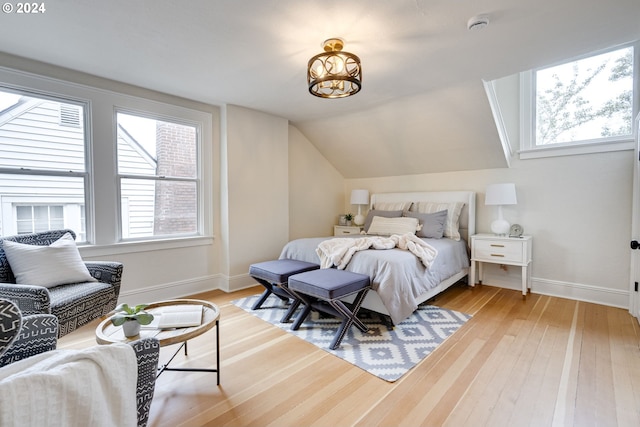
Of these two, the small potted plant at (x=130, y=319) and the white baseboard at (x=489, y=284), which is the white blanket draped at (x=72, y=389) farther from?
the white baseboard at (x=489, y=284)

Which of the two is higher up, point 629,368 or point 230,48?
point 230,48

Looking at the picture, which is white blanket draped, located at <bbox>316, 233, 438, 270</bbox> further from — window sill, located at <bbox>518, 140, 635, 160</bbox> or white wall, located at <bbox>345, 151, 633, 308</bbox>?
window sill, located at <bbox>518, 140, 635, 160</bbox>

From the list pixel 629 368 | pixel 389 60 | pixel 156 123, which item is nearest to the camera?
pixel 629 368

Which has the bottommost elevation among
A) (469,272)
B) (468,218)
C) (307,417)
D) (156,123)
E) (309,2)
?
(307,417)

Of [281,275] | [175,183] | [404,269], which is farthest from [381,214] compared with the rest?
[175,183]

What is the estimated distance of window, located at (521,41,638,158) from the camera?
2996 mm

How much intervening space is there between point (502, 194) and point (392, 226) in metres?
1.32

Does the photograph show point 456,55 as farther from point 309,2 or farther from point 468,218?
point 468,218

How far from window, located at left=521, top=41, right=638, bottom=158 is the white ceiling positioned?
1.87 ft

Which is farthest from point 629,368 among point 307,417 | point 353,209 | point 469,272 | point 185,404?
point 353,209

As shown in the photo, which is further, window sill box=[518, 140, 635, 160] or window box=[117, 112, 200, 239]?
window box=[117, 112, 200, 239]

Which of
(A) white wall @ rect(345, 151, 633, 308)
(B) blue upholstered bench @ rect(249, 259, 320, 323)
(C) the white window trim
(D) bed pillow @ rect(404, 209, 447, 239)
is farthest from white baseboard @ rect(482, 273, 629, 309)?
(C) the white window trim

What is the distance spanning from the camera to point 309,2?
70.9 inches

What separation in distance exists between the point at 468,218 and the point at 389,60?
2.39 meters
